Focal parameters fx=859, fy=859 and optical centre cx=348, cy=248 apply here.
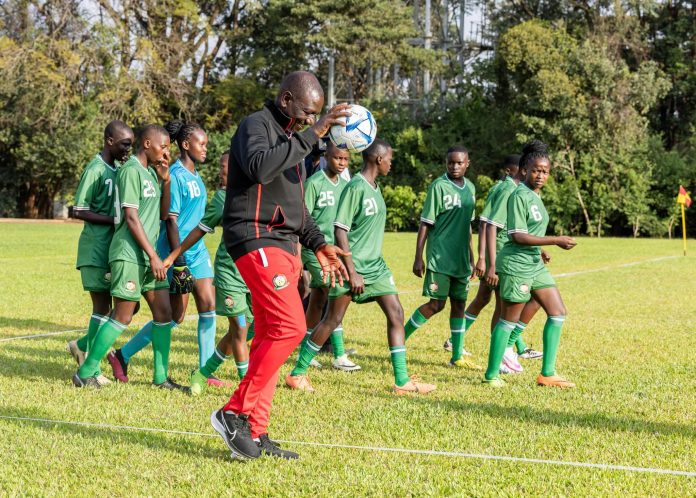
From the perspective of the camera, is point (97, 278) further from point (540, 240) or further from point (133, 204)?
point (540, 240)

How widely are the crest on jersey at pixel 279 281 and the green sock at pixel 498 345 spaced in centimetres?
292

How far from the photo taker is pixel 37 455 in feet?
15.8

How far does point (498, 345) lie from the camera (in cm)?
710

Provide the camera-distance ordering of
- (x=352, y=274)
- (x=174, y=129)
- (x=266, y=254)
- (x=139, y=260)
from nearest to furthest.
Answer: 1. (x=266, y=254)
2. (x=352, y=274)
3. (x=139, y=260)
4. (x=174, y=129)

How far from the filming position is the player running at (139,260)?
6.55 metres

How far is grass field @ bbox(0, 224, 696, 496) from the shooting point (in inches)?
172

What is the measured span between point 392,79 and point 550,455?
143 ft

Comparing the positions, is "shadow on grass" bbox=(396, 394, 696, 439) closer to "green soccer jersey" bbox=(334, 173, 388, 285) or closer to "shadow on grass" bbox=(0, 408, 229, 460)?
"green soccer jersey" bbox=(334, 173, 388, 285)

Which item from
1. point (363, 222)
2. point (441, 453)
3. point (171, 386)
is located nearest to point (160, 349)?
point (171, 386)

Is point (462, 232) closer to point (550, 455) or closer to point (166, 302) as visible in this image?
point (166, 302)

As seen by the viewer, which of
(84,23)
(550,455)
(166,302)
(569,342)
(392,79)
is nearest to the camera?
(550,455)

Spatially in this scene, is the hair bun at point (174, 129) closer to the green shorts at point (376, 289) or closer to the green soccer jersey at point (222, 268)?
the green soccer jersey at point (222, 268)

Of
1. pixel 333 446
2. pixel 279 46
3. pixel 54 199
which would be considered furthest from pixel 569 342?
pixel 54 199

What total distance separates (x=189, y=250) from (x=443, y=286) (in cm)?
241
